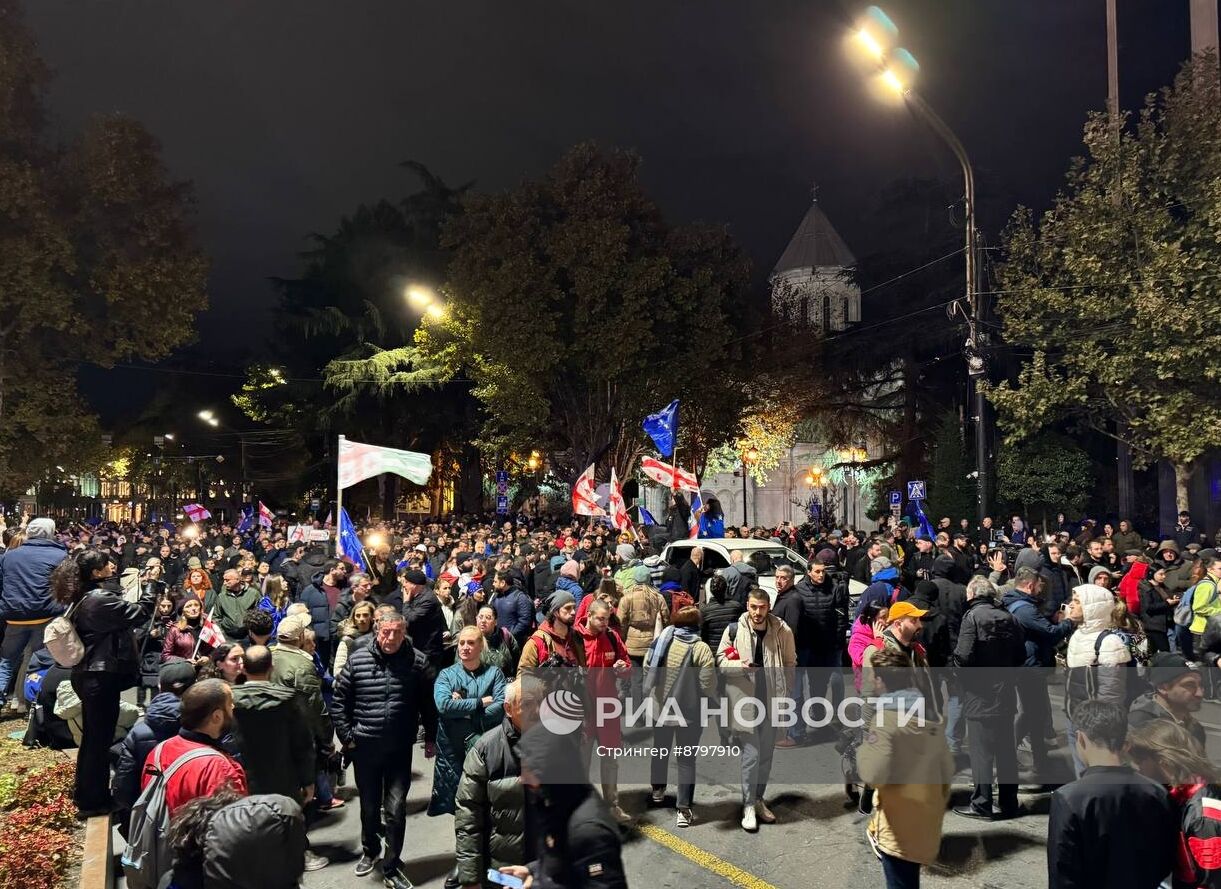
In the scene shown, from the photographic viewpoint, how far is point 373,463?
12.5m

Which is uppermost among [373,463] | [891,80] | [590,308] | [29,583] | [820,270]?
[820,270]

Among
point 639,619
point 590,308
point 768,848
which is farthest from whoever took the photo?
point 590,308

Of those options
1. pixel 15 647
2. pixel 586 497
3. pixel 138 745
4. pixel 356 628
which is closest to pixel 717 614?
pixel 356 628

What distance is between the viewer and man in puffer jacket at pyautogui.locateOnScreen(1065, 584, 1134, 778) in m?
5.97

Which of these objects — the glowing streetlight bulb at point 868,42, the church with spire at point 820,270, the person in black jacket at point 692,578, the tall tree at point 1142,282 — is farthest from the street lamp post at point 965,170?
the church with spire at point 820,270

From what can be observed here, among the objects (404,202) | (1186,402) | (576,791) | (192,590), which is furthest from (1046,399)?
(404,202)

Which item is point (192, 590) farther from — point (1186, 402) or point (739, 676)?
point (1186, 402)

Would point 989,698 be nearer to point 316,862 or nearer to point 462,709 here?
point 462,709

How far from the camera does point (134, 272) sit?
66.6ft

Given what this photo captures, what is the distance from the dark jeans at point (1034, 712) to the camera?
22.7ft

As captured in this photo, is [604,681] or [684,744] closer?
[684,744]

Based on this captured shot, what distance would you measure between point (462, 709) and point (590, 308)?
2104 cm

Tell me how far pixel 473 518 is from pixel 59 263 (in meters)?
16.8

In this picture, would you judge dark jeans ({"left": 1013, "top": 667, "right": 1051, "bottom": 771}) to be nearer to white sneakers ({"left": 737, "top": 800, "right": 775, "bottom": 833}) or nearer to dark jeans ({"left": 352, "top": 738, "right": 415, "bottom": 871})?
white sneakers ({"left": 737, "top": 800, "right": 775, "bottom": 833})
